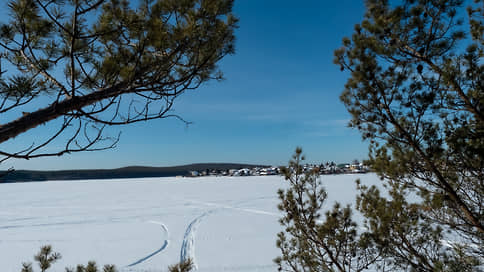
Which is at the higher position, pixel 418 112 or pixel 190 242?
pixel 418 112

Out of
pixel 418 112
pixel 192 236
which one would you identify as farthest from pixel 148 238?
pixel 418 112

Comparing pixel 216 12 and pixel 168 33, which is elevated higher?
pixel 216 12

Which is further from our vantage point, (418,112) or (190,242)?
(190,242)

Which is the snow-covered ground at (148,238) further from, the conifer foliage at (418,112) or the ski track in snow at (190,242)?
the conifer foliage at (418,112)

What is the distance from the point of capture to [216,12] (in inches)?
75.4

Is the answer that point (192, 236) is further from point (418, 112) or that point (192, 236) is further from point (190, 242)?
point (418, 112)

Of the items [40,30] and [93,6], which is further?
[40,30]

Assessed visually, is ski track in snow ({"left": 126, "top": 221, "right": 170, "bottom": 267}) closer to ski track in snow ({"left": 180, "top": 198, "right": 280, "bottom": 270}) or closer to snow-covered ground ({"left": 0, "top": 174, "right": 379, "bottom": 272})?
snow-covered ground ({"left": 0, "top": 174, "right": 379, "bottom": 272})

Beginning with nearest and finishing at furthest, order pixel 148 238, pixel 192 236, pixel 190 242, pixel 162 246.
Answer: pixel 162 246
pixel 190 242
pixel 148 238
pixel 192 236

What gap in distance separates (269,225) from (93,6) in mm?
7702

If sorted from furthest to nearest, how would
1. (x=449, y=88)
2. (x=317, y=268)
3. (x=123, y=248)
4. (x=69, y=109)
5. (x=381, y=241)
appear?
(x=123, y=248) < (x=317, y=268) < (x=381, y=241) < (x=449, y=88) < (x=69, y=109)

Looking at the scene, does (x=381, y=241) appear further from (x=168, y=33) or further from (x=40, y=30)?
(x=40, y=30)

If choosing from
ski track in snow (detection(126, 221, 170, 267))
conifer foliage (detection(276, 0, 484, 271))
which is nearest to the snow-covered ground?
ski track in snow (detection(126, 221, 170, 267))

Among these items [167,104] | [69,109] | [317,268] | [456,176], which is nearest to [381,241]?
[317,268]
